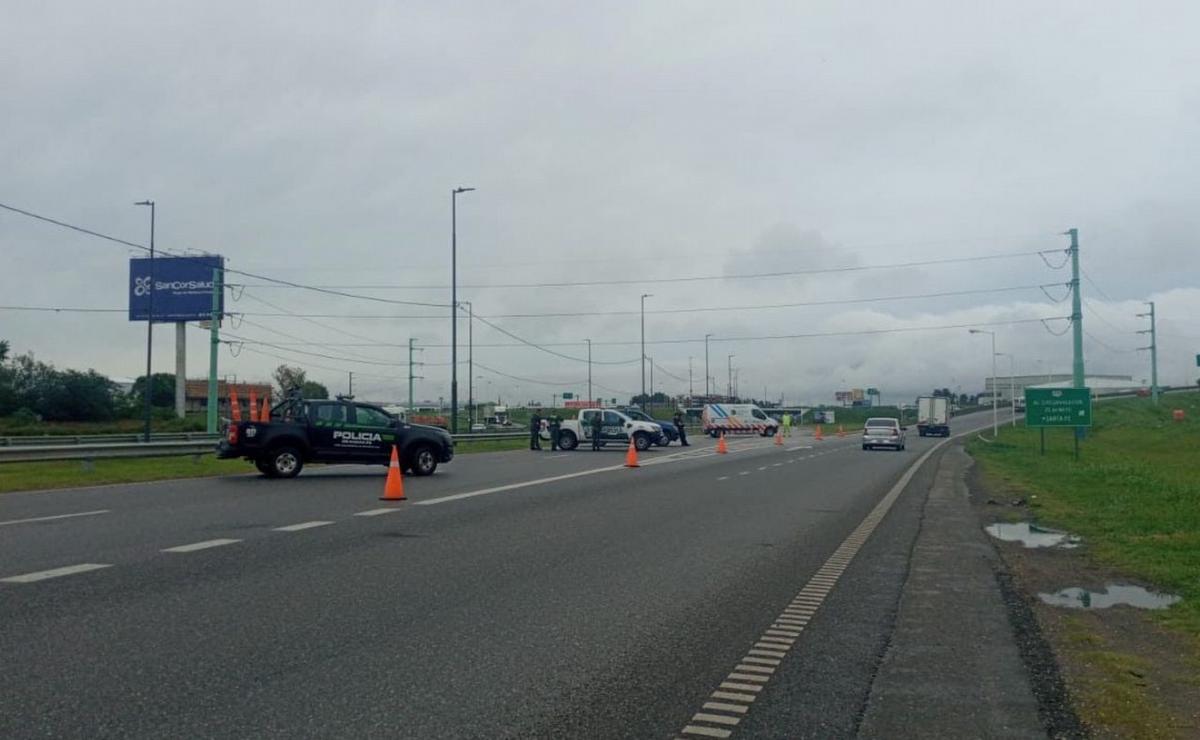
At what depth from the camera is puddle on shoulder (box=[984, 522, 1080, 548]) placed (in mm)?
13570

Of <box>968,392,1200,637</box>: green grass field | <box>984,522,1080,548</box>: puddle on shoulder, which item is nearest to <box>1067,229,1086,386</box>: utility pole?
<box>968,392,1200,637</box>: green grass field

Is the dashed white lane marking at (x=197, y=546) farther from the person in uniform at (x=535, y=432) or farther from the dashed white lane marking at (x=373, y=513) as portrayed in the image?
the person in uniform at (x=535, y=432)

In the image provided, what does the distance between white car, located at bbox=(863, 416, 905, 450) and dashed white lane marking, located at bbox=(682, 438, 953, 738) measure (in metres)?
37.2

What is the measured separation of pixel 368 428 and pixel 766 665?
18002 millimetres

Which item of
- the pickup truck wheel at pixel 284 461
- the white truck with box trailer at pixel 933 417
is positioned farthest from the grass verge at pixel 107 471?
the white truck with box trailer at pixel 933 417

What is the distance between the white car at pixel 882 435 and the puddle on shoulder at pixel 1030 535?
32481 millimetres

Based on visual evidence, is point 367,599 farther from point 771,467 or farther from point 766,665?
point 771,467

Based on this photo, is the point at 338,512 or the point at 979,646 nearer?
the point at 979,646

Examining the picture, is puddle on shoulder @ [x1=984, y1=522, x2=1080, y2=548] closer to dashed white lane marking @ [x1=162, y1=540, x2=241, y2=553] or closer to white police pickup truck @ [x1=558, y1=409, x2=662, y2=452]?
dashed white lane marking @ [x1=162, y1=540, x2=241, y2=553]

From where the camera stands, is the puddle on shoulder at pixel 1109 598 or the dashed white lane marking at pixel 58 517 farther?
the dashed white lane marking at pixel 58 517

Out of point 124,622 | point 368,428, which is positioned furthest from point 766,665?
point 368,428

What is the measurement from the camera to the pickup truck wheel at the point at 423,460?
24.0m

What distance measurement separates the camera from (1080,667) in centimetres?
666

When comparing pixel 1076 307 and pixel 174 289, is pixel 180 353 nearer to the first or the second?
pixel 174 289
